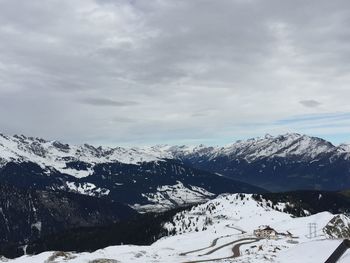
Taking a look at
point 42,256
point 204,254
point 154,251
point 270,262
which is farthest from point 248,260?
point 42,256

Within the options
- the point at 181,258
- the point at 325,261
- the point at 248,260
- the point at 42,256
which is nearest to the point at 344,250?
the point at 325,261

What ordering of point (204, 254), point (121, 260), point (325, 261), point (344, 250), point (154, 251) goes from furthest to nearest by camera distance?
point (154, 251) → point (204, 254) → point (121, 260) → point (344, 250) → point (325, 261)

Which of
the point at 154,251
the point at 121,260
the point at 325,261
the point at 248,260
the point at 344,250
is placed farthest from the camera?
the point at 154,251

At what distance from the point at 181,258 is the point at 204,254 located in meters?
17.4

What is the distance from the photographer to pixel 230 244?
652 feet

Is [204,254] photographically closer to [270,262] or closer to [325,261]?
[270,262]

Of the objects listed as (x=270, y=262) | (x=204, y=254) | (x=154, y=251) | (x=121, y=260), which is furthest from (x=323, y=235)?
(x=270, y=262)

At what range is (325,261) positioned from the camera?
9850cm

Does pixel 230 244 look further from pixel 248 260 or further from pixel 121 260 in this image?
pixel 248 260

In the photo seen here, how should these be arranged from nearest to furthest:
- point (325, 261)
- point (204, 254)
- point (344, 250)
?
point (325, 261) → point (344, 250) → point (204, 254)

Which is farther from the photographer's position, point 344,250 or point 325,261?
point 344,250

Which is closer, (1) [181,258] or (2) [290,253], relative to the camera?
(2) [290,253]

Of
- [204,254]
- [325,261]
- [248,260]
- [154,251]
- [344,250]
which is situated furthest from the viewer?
[154,251]

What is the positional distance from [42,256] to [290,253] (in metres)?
113
